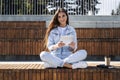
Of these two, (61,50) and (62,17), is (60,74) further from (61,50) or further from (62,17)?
(62,17)

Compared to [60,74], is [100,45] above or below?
below

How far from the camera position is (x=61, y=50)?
6098mm

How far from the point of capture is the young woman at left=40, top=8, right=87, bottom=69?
5.87 meters

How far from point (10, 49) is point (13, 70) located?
20.2ft

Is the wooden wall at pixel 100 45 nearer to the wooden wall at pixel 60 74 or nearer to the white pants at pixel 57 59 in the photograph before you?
the white pants at pixel 57 59

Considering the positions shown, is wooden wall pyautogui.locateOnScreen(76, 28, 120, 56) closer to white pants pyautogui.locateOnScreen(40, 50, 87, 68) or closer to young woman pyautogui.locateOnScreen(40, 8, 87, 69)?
young woman pyautogui.locateOnScreen(40, 8, 87, 69)

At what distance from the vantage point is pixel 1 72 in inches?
229

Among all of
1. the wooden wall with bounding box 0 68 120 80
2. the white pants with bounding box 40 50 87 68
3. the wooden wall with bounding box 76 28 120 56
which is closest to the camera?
the wooden wall with bounding box 0 68 120 80

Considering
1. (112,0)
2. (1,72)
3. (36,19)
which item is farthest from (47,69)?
(112,0)

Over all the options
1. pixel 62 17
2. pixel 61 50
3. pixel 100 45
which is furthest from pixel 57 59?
pixel 100 45

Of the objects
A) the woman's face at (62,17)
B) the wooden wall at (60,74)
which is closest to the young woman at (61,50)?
the woman's face at (62,17)

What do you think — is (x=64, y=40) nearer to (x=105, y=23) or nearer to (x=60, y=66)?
(x=60, y=66)

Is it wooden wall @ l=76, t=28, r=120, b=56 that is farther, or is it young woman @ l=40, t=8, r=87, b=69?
wooden wall @ l=76, t=28, r=120, b=56

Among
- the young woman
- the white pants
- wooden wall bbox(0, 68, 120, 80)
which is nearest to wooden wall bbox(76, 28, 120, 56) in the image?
the young woman
